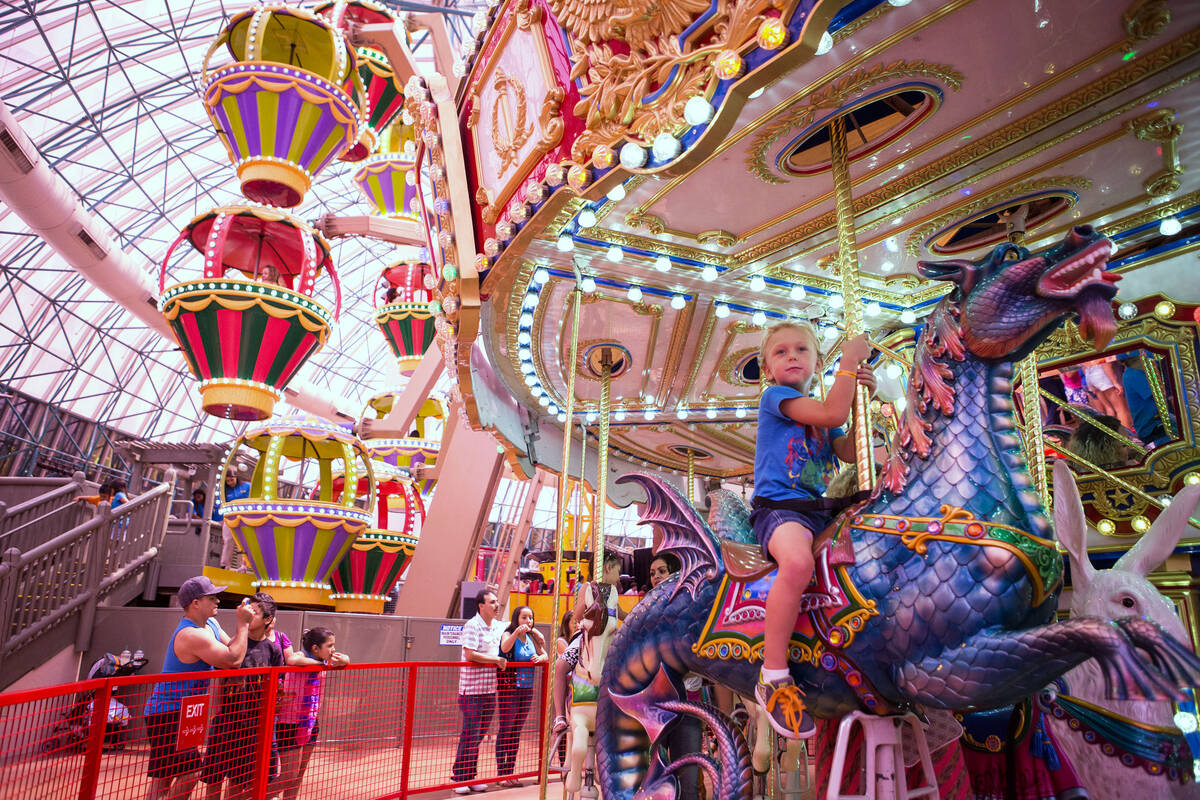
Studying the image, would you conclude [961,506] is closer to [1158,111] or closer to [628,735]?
[628,735]

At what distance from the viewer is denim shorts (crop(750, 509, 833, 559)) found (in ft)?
8.29

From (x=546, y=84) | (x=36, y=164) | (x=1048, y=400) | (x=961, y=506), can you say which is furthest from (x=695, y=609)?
(x=36, y=164)

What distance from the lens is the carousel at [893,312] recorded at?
221cm

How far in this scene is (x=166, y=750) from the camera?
136 inches

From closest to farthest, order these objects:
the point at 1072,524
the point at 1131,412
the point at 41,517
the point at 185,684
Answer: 1. the point at 1072,524
2. the point at 185,684
3. the point at 1131,412
4. the point at 41,517

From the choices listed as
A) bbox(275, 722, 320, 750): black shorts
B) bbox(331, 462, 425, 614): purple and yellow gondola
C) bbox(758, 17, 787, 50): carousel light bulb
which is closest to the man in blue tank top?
bbox(275, 722, 320, 750): black shorts

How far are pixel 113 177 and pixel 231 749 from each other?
73.6ft

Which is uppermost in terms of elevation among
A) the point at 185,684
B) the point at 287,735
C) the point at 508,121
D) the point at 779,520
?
the point at 508,121

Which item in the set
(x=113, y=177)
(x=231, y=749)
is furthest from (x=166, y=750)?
(x=113, y=177)

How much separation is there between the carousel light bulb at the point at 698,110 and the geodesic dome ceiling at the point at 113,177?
48.1 feet

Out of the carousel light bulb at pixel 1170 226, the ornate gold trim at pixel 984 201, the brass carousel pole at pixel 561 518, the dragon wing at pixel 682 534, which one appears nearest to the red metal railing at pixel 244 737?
the brass carousel pole at pixel 561 518

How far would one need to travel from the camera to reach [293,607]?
31.0ft

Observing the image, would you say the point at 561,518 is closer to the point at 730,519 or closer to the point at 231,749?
the point at 231,749

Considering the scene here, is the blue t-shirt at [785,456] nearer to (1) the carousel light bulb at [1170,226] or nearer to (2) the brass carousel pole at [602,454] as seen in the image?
(2) the brass carousel pole at [602,454]
